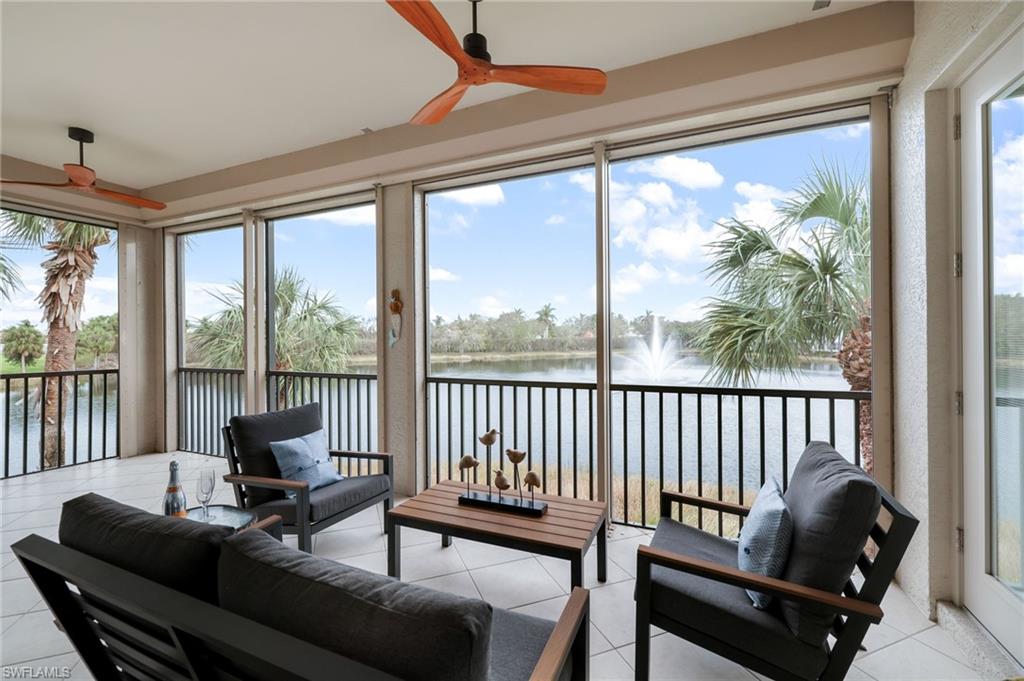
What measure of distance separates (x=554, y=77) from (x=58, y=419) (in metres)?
5.57

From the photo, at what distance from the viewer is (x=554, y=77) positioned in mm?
1904

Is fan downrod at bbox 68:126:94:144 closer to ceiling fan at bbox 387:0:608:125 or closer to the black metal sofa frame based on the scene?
ceiling fan at bbox 387:0:608:125

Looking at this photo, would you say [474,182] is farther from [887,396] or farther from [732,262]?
[887,396]

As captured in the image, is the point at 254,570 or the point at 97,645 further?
the point at 97,645

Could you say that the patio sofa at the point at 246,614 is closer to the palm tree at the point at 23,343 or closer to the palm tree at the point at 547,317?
the palm tree at the point at 547,317

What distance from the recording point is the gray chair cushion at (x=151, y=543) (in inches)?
40.0

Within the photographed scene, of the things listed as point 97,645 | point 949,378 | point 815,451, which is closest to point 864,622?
point 815,451

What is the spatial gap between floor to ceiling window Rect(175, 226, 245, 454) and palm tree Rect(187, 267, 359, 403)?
0.01 meters

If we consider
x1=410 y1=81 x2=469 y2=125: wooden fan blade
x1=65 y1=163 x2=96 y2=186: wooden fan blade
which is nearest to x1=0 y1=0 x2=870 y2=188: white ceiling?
x1=65 y1=163 x2=96 y2=186: wooden fan blade

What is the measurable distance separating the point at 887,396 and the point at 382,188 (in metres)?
3.69

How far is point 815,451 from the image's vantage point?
1808 mm

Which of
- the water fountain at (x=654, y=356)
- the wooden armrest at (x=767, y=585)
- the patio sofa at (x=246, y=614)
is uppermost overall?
the water fountain at (x=654, y=356)

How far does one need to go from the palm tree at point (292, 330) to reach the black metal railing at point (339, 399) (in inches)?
3.2

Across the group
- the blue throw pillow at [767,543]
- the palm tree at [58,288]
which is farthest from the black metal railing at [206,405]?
the blue throw pillow at [767,543]
